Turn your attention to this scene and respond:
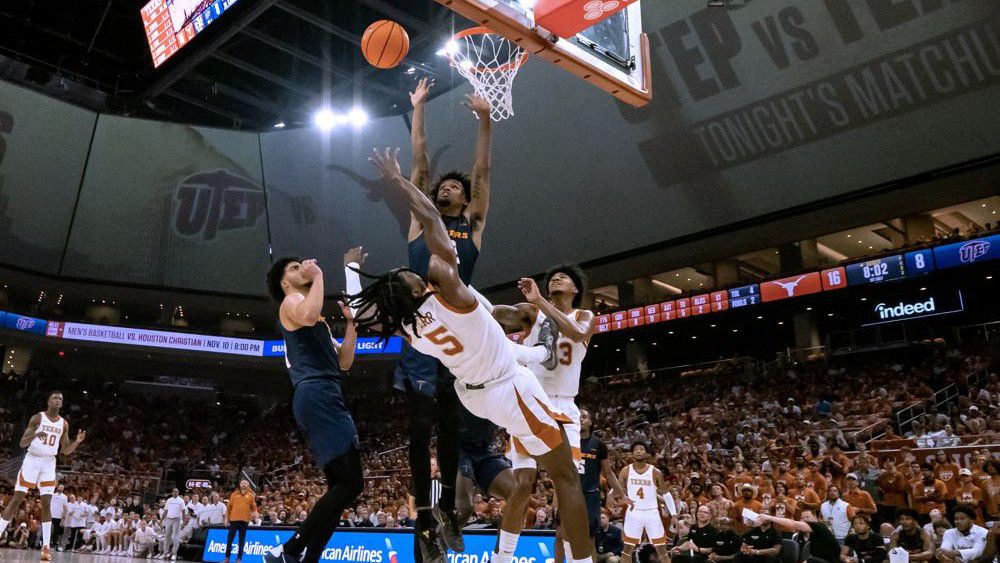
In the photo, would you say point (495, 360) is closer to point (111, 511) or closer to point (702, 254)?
point (111, 511)

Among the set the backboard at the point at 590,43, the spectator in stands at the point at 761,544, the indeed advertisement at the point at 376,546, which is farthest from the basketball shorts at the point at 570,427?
the spectator in stands at the point at 761,544

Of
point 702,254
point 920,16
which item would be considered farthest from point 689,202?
point 920,16

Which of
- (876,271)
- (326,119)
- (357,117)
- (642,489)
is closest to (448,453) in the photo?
(642,489)

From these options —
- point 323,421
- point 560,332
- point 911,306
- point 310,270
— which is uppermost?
point 911,306

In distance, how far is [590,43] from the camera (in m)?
7.21

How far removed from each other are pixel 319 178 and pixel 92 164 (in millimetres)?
7597

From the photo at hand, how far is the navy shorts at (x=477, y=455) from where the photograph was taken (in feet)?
15.9

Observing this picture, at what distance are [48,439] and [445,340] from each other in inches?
290

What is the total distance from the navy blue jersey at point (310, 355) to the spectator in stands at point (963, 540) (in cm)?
725

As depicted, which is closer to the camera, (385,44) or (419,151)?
(419,151)

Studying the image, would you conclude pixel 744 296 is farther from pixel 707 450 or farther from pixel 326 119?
pixel 326 119

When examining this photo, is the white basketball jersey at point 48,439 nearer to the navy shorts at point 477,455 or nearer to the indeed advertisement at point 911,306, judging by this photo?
the navy shorts at point 477,455

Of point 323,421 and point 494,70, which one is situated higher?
point 494,70

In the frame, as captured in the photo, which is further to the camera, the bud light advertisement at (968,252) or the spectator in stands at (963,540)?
the bud light advertisement at (968,252)
